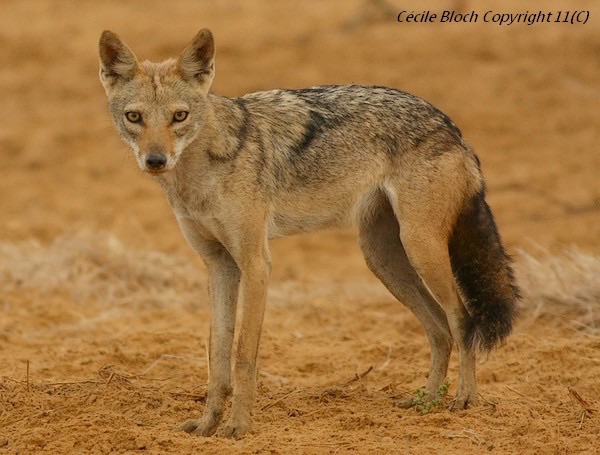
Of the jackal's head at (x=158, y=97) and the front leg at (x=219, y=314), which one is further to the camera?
the front leg at (x=219, y=314)

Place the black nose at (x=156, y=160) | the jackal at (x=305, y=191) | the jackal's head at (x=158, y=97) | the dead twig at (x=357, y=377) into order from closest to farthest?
the black nose at (x=156, y=160), the jackal's head at (x=158, y=97), the jackal at (x=305, y=191), the dead twig at (x=357, y=377)

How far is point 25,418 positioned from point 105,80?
1926mm

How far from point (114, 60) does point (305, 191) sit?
Answer: 52.2 inches

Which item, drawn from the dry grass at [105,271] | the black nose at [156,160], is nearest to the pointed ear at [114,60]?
the black nose at [156,160]

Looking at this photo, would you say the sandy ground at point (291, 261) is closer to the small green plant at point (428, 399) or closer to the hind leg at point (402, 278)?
the small green plant at point (428, 399)

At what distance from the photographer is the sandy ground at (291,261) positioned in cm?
634

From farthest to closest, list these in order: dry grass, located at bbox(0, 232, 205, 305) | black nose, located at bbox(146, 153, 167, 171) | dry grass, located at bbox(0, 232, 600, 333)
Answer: dry grass, located at bbox(0, 232, 205, 305) < dry grass, located at bbox(0, 232, 600, 333) < black nose, located at bbox(146, 153, 167, 171)

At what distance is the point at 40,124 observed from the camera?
16.9 meters

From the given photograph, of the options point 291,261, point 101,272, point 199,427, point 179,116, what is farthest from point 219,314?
point 291,261

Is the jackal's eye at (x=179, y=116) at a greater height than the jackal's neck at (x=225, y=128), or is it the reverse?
the jackal's eye at (x=179, y=116)

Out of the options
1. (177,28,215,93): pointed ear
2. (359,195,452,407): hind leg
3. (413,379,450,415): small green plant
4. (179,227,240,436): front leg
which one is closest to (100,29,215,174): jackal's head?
(177,28,215,93): pointed ear

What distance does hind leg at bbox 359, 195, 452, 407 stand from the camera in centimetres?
699

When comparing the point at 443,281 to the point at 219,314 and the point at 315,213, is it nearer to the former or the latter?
the point at 315,213

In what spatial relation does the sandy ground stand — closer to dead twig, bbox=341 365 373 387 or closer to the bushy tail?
dead twig, bbox=341 365 373 387
